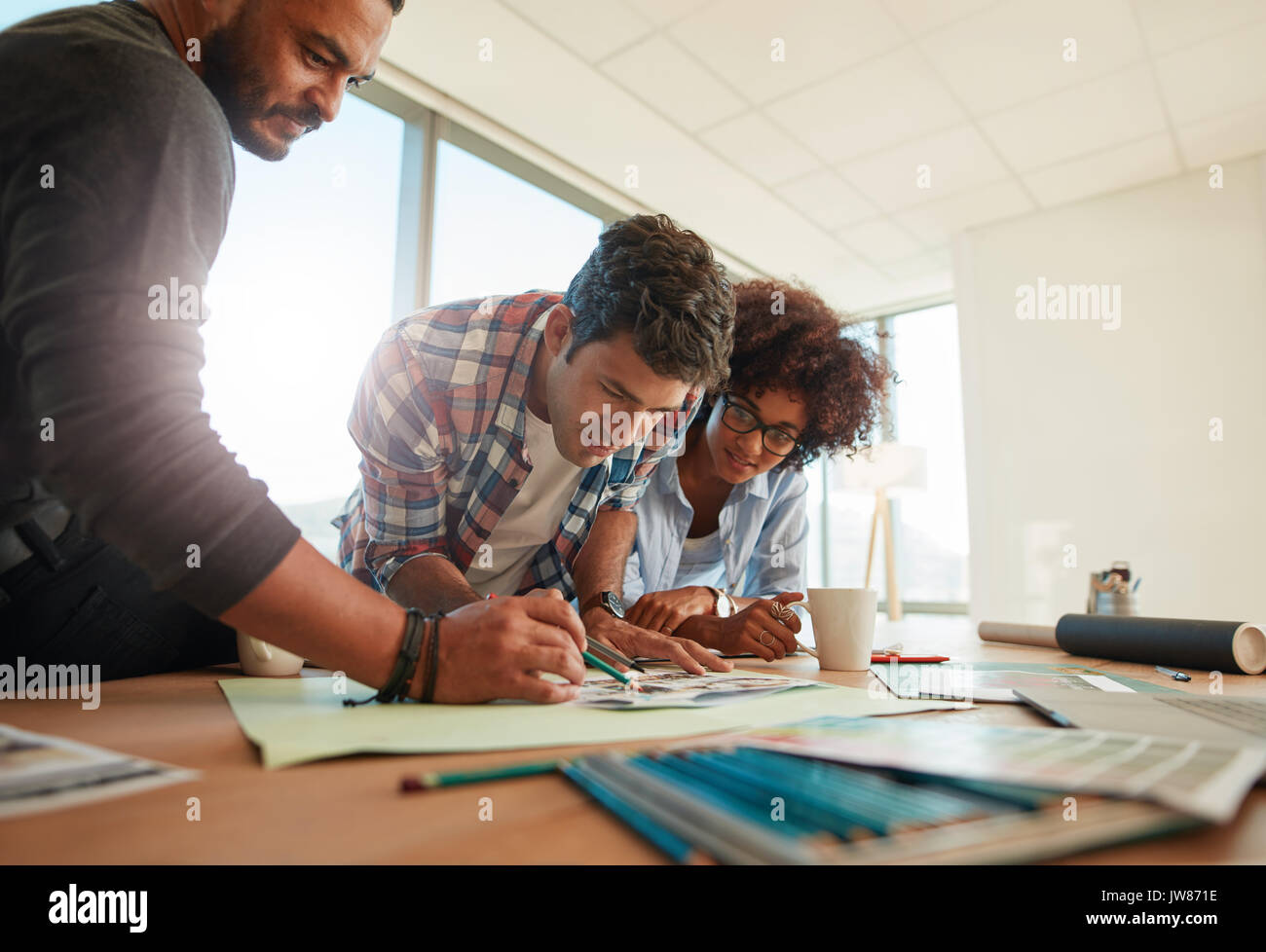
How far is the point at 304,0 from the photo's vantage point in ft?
3.11

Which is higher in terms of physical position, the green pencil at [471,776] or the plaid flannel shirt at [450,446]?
the plaid flannel shirt at [450,446]

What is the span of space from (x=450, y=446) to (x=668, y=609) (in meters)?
0.52

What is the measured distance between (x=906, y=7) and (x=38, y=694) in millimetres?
3506

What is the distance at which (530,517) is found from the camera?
5.38 ft

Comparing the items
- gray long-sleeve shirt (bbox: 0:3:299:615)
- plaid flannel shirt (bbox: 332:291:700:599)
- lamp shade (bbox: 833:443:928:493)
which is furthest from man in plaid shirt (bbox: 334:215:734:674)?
lamp shade (bbox: 833:443:928:493)

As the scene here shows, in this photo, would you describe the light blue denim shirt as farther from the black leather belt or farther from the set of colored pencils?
the set of colored pencils

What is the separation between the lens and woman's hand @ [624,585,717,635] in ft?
4.88

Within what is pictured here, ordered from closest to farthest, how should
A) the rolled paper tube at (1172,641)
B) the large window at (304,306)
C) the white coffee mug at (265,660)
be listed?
1. the white coffee mug at (265,660)
2. the rolled paper tube at (1172,641)
3. the large window at (304,306)

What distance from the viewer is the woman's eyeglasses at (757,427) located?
187 cm

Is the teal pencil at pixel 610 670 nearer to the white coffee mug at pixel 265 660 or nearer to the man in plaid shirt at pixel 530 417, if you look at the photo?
the man in plaid shirt at pixel 530 417

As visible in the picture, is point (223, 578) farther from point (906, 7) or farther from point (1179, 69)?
point (1179, 69)

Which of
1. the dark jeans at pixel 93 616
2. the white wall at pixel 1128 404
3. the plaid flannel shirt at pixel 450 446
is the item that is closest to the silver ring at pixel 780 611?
the plaid flannel shirt at pixel 450 446

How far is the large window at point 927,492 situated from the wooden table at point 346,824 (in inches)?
215
